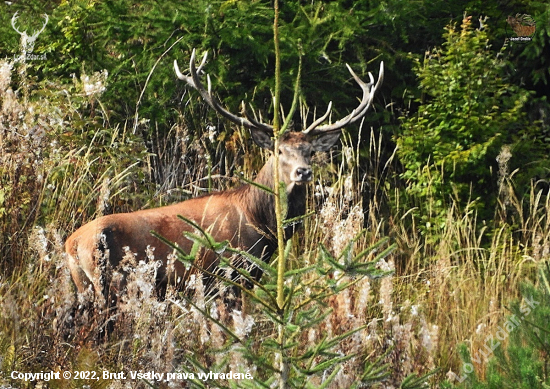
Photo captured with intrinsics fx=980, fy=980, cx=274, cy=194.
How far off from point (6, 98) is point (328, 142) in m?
2.30

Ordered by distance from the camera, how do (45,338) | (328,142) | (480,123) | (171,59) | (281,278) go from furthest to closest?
(171,59)
(480,123)
(328,142)
(45,338)
(281,278)

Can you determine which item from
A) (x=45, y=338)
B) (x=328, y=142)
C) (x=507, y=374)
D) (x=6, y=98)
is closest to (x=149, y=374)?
(x=45, y=338)

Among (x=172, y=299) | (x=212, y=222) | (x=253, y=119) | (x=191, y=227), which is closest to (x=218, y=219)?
(x=212, y=222)

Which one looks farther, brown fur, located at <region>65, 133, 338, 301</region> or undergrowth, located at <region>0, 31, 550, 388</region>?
brown fur, located at <region>65, 133, 338, 301</region>

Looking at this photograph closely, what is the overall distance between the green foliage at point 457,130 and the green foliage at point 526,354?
405 cm

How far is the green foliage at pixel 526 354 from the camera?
3084 millimetres

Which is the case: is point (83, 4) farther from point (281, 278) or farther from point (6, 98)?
point (281, 278)

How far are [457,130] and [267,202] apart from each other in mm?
2223

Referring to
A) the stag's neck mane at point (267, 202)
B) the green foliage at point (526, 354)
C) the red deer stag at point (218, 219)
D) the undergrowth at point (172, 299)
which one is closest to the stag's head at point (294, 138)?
the red deer stag at point (218, 219)

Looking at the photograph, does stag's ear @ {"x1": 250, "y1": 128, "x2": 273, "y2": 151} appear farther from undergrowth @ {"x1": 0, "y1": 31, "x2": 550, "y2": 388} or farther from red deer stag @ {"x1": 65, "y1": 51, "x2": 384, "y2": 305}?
undergrowth @ {"x1": 0, "y1": 31, "x2": 550, "y2": 388}

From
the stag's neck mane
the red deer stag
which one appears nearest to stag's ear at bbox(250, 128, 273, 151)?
the red deer stag

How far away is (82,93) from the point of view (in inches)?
284

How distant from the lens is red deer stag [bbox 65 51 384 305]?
564 cm

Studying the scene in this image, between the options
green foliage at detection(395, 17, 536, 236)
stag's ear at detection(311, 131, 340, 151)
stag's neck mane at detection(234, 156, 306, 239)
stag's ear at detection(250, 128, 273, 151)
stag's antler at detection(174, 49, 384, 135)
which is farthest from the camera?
green foliage at detection(395, 17, 536, 236)
